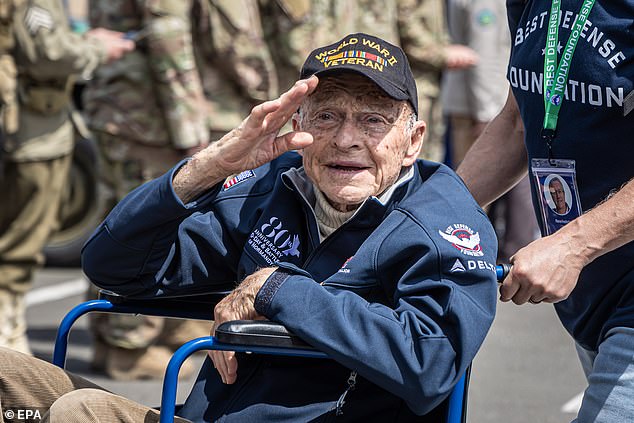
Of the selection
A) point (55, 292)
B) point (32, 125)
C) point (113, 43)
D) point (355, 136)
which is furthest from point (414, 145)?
point (55, 292)

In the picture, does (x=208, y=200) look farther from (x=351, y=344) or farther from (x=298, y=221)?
(x=351, y=344)

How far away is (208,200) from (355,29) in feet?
11.0

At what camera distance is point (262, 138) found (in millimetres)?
2771

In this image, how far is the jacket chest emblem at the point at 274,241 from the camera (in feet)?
9.50

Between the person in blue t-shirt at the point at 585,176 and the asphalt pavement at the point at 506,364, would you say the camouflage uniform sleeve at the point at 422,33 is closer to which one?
the asphalt pavement at the point at 506,364

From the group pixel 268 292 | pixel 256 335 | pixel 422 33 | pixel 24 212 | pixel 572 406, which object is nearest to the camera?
pixel 256 335

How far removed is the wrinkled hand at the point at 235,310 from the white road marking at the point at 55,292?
16.0 feet

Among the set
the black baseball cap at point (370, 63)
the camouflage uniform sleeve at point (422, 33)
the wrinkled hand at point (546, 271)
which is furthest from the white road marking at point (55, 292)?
the wrinkled hand at point (546, 271)

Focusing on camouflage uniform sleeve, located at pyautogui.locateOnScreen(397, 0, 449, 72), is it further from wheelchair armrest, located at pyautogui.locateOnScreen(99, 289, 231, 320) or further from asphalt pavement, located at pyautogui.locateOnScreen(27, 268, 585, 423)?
wheelchair armrest, located at pyautogui.locateOnScreen(99, 289, 231, 320)

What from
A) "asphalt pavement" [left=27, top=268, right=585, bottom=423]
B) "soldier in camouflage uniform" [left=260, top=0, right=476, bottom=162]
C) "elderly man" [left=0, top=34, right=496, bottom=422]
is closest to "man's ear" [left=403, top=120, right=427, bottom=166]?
"elderly man" [left=0, top=34, right=496, bottom=422]

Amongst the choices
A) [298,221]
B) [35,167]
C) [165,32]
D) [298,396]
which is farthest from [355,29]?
[298,396]

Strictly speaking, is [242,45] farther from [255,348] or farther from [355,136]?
[255,348]

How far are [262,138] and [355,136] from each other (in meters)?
0.23

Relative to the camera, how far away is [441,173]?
9.43 ft
